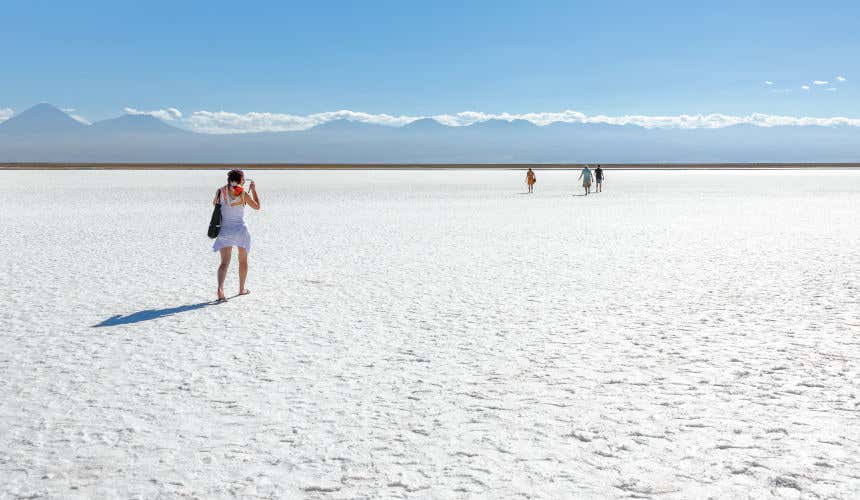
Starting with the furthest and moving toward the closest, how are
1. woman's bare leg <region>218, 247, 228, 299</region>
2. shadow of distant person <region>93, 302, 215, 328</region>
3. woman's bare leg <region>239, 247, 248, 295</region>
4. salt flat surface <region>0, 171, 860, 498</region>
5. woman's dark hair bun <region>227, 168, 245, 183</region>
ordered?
woman's bare leg <region>239, 247, 248, 295</region>, woman's bare leg <region>218, 247, 228, 299</region>, woman's dark hair bun <region>227, 168, 245, 183</region>, shadow of distant person <region>93, 302, 215, 328</region>, salt flat surface <region>0, 171, 860, 498</region>

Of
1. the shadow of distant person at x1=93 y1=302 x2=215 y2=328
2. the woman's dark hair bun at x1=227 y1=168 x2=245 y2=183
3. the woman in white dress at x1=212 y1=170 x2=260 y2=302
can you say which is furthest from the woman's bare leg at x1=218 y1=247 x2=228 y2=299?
the woman's dark hair bun at x1=227 y1=168 x2=245 y2=183

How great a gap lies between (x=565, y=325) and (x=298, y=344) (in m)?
2.56

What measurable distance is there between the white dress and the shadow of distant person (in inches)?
27.3

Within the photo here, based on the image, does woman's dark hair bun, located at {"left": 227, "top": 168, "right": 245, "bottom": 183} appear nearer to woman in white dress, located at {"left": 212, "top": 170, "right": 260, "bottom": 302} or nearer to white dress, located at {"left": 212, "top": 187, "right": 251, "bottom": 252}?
woman in white dress, located at {"left": 212, "top": 170, "right": 260, "bottom": 302}

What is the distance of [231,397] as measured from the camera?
5188mm

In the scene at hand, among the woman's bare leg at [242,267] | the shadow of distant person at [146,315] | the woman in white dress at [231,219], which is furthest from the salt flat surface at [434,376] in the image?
the woman in white dress at [231,219]

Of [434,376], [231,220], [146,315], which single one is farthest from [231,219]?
[434,376]

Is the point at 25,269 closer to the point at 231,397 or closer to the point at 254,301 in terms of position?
the point at 254,301

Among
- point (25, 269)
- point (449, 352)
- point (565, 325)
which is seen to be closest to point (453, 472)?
point (449, 352)

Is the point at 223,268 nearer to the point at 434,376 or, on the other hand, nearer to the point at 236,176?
the point at 236,176

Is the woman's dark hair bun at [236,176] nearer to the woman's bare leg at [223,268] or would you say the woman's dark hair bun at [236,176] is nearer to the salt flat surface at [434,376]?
the woman's bare leg at [223,268]

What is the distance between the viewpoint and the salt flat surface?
397 centimetres

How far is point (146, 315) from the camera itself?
7.95 metres

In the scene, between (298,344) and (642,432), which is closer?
(642,432)
